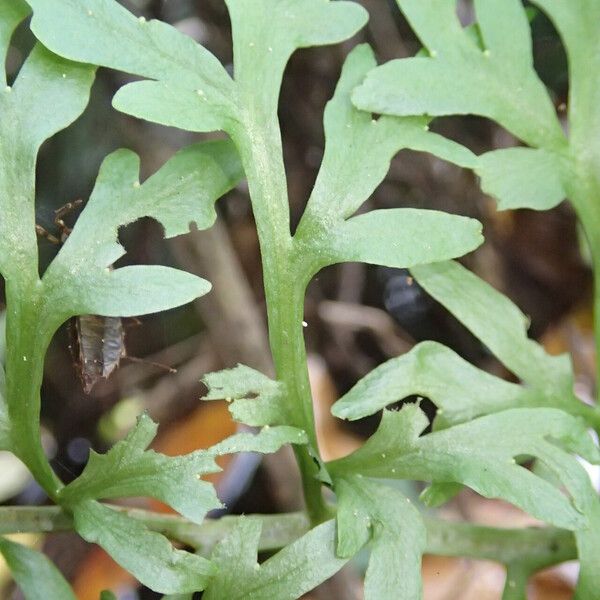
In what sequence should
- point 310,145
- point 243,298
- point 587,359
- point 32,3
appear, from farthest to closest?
1. point 587,359
2. point 310,145
3. point 243,298
4. point 32,3

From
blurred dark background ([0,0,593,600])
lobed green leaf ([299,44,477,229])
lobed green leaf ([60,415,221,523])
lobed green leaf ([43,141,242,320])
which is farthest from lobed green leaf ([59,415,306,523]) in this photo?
blurred dark background ([0,0,593,600])

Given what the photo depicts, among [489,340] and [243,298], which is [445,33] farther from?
[243,298]

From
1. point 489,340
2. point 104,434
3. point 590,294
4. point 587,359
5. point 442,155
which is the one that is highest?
point 442,155

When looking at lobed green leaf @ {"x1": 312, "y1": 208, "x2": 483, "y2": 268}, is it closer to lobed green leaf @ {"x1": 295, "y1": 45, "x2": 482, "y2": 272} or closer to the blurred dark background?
lobed green leaf @ {"x1": 295, "y1": 45, "x2": 482, "y2": 272}

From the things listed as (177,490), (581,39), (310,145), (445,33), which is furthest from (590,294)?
(177,490)

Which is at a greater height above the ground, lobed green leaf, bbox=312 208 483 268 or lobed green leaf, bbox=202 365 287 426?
lobed green leaf, bbox=312 208 483 268

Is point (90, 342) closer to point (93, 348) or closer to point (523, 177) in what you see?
point (93, 348)

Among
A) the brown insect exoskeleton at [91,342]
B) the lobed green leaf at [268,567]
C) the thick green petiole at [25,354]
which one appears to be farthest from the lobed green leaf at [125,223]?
the lobed green leaf at [268,567]
